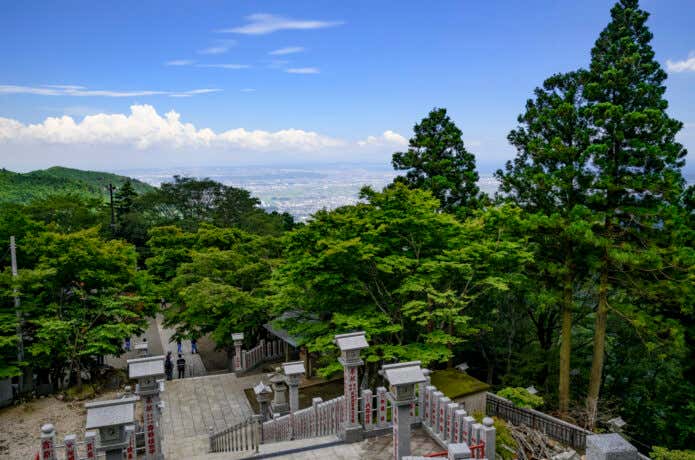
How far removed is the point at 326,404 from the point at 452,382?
5441mm

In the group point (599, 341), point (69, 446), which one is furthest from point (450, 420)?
point (599, 341)

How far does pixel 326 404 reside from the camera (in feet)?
37.6

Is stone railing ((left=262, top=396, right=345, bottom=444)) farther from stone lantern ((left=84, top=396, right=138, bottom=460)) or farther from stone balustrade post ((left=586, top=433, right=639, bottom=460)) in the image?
stone balustrade post ((left=586, top=433, right=639, bottom=460))

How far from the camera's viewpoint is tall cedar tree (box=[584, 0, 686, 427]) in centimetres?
1562

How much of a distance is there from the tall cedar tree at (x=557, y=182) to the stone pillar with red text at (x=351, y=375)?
355 inches

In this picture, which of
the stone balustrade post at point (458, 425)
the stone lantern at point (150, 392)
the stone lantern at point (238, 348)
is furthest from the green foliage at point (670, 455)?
the stone lantern at point (238, 348)

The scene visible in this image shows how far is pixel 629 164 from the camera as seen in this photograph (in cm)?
1612

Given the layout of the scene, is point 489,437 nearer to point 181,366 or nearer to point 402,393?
point 402,393

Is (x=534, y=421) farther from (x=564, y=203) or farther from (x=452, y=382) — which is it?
(x=564, y=203)

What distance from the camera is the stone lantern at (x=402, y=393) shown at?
8.62m

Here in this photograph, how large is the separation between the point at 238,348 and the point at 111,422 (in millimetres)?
12540

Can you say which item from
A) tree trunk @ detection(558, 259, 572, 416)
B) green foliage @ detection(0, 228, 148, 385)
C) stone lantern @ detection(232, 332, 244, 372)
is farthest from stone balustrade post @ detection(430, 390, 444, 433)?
green foliage @ detection(0, 228, 148, 385)

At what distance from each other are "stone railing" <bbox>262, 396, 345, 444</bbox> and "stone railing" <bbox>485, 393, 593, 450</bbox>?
256 inches

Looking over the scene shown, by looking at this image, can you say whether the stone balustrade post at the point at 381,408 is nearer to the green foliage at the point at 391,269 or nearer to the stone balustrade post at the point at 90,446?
the green foliage at the point at 391,269
